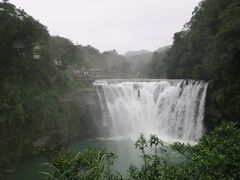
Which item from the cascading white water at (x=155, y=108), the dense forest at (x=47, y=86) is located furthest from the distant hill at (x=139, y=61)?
the dense forest at (x=47, y=86)

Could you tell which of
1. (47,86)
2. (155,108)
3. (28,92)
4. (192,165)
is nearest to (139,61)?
(155,108)

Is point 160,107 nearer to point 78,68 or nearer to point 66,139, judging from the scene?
point 66,139

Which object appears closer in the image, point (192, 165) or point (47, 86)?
point (192, 165)

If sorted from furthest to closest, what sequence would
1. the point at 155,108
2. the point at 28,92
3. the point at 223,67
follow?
1. the point at 155,108
2. the point at 28,92
3. the point at 223,67

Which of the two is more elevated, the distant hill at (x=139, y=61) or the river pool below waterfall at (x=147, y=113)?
the distant hill at (x=139, y=61)

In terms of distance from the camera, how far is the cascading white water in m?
19.8

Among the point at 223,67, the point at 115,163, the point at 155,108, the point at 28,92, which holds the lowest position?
the point at 115,163

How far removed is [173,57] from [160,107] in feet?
31.6

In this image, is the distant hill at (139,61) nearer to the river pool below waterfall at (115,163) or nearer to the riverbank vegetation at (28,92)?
the riverbank vegetation at (28,92)

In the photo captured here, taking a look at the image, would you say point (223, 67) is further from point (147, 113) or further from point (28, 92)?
point (28, 92)

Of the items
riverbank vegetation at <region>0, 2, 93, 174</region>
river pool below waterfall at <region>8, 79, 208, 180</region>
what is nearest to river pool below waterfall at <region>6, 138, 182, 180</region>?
river pool below waterfall at <region>8, 79, 208, 180</region>

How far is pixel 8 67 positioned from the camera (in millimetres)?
18609

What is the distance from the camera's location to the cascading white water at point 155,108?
65.0 feet

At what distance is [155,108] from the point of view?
77.5 feet
